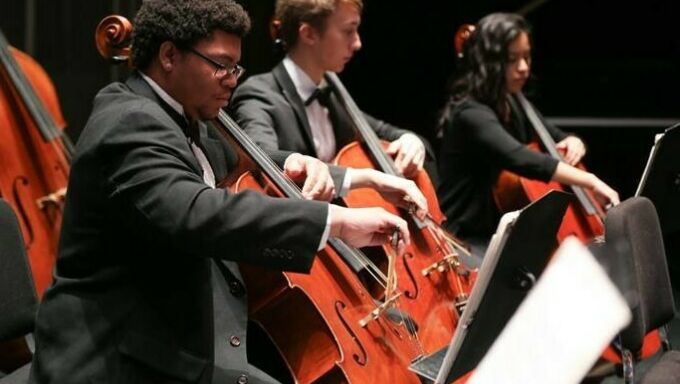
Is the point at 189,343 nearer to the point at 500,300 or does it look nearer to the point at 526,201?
the point at 500,300

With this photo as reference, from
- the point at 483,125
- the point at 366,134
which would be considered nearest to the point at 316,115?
the point at 366,134

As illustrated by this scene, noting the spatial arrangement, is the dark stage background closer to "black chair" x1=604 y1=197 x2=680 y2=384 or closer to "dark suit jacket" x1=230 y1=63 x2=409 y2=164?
"dark suit jacket" x1=230 y1=63 x2=409 y2=164

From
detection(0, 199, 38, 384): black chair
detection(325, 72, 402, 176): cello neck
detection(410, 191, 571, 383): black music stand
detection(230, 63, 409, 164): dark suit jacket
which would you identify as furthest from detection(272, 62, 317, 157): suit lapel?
detection(410, 191, 571, 383): black music stand

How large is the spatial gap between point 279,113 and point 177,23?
3.20 ft

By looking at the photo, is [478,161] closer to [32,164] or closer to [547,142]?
[547,142]

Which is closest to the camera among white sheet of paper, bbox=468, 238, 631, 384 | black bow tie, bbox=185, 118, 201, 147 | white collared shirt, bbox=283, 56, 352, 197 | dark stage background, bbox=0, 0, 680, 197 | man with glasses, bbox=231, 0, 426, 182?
white sheet of paper, bbox=468, 238, 631, 384

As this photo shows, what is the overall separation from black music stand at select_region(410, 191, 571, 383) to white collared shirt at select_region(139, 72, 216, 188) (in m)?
0.50

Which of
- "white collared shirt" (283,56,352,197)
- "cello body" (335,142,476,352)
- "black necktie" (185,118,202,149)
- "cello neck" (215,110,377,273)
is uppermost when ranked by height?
"black necktie" (185,118,202,149)

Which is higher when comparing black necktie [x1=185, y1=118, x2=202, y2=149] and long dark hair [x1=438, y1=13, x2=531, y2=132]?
black necktie [x1=185, y1=118, x2=202, y2=149]

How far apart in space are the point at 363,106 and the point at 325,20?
173 centimetres

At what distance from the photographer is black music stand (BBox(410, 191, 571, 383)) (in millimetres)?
1636

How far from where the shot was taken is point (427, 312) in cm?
232

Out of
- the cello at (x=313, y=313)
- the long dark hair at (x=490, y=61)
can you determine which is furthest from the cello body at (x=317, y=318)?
the long dark hair at (x=490, y=61)

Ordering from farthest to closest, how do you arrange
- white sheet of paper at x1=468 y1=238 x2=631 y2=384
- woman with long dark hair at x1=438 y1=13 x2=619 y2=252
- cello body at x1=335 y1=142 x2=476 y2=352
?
woman with long dark hair at x1=438 y1=13 x2=619 y2=252
cello body at x1=335 y1=142 x2=476 y2=352
white sheet of paper at x1=468 y1=238 x2=631 y2=384
